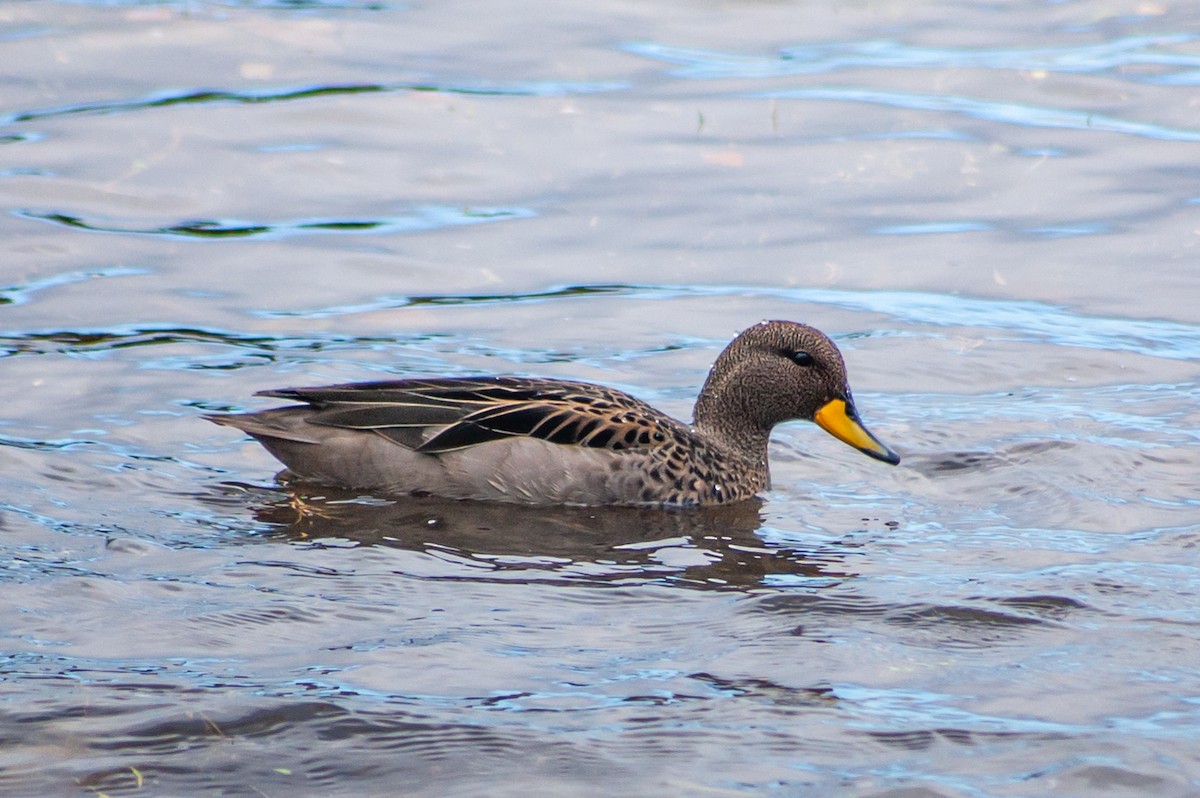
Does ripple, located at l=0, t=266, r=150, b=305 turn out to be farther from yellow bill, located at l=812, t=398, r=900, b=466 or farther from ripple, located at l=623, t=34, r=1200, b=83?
ripple, located at l=623, t=34, r=1200, b=83

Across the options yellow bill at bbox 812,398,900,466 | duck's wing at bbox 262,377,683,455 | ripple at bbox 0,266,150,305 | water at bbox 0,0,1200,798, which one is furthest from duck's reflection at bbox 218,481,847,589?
ripple at bbox 0,266,150,305

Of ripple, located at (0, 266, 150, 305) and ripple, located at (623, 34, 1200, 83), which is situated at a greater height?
ripple, located at (623, 34, 1200, 83)

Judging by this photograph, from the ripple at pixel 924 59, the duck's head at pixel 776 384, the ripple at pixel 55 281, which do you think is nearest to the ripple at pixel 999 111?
the ripple at pixel 924 59

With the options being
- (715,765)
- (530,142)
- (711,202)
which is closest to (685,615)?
(715,765)

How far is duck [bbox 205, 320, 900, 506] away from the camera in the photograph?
8500 mm

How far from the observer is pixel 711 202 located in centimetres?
1309

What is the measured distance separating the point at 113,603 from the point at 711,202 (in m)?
7.36

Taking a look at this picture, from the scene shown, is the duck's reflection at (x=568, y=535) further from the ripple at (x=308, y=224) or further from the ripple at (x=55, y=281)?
the ripple at (x=308, y=224)

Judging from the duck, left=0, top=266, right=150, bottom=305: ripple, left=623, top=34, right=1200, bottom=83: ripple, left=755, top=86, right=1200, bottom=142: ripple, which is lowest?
the duck

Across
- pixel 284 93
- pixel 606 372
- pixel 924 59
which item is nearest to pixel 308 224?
pixel 284 93

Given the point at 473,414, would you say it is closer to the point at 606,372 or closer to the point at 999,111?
the point at 606,372

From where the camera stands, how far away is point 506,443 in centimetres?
853

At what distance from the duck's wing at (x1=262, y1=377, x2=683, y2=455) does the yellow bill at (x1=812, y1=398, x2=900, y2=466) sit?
817 millimetres

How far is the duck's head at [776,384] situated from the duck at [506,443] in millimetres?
23
